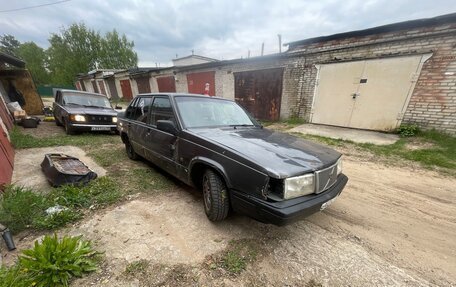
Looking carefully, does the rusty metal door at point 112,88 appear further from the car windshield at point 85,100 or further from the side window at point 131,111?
the side window at point 131,111

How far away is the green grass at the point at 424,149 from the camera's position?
4.47 meters

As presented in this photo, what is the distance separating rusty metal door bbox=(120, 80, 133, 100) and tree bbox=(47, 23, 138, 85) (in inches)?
678

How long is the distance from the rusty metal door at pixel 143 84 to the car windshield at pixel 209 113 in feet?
55.6

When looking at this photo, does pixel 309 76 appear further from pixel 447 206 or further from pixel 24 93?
pixel 24 93

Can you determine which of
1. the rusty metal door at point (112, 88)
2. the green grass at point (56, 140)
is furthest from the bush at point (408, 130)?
the rusty metal door at point (112, 88)

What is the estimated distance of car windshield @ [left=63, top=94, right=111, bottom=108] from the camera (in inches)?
284

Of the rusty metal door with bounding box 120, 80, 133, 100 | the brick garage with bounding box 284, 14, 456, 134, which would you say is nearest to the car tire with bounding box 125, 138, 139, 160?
the brick garage with bounding box 284, 14, 456, 134

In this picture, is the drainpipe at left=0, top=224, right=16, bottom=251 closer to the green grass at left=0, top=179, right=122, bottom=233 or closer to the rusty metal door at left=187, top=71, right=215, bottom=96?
the green grass at left=0, top=179, right=122, bottom=233

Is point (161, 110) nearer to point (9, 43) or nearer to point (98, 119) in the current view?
point (98, 119)

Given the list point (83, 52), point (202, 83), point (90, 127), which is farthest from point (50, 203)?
point (83, 52)

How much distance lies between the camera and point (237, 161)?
1988 millimetres

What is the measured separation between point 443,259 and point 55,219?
14.2 feet

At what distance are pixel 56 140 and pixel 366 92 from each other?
10.3m

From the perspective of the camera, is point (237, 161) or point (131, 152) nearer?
point (237, 161)
